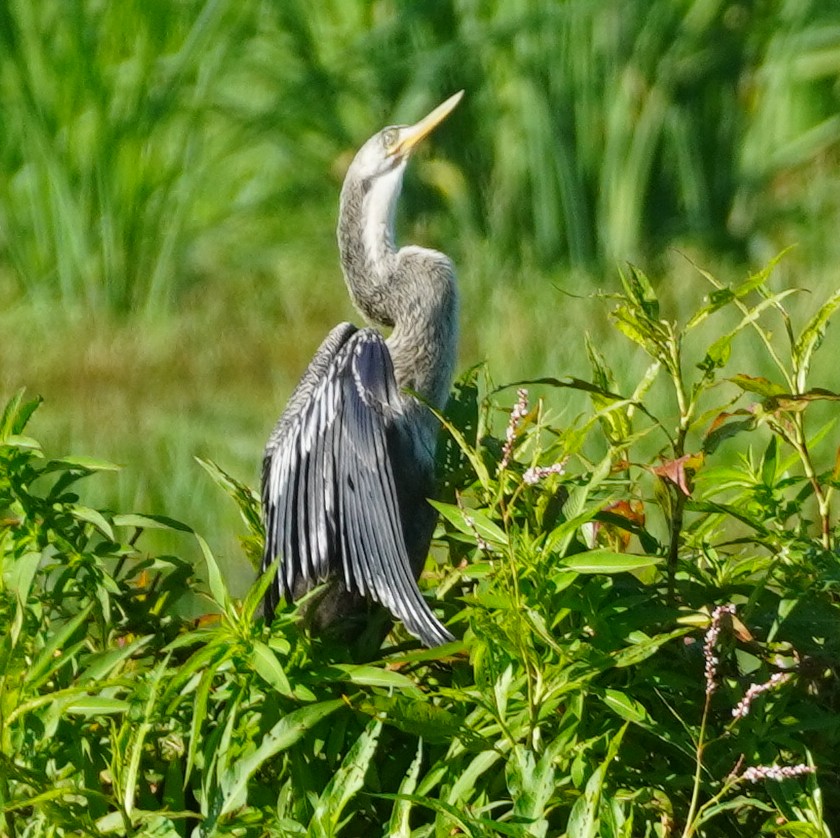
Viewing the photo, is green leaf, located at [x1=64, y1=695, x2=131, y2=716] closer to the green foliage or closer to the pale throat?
the pale throat

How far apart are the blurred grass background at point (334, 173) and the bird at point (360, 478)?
1.58m

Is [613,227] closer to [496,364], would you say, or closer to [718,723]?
[496,364]

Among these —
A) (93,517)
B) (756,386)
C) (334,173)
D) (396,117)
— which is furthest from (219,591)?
(334,173)

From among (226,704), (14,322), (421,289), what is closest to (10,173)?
(14,322)

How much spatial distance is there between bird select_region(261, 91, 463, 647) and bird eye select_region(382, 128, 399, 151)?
1.87 ft

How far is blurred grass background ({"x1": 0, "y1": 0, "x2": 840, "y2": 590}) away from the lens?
462 cm

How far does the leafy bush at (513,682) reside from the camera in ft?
5.89

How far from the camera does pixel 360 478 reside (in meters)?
2.40

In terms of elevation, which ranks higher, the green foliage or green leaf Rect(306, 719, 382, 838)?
the green foliage

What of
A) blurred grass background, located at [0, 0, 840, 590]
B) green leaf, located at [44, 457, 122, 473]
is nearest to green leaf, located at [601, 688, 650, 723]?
green leaf, located at [44, 457, 122, 473]

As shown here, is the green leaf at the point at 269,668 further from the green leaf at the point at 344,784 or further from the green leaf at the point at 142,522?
the green leaf at the point at 142,522

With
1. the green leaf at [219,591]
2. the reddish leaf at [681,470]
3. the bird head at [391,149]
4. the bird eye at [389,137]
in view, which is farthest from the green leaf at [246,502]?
the bird eye at [389,137]

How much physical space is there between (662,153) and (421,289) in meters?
2.41

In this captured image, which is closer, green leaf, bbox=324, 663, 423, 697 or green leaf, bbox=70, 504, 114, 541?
green leaf, bbox=324, 663, 423, 697
